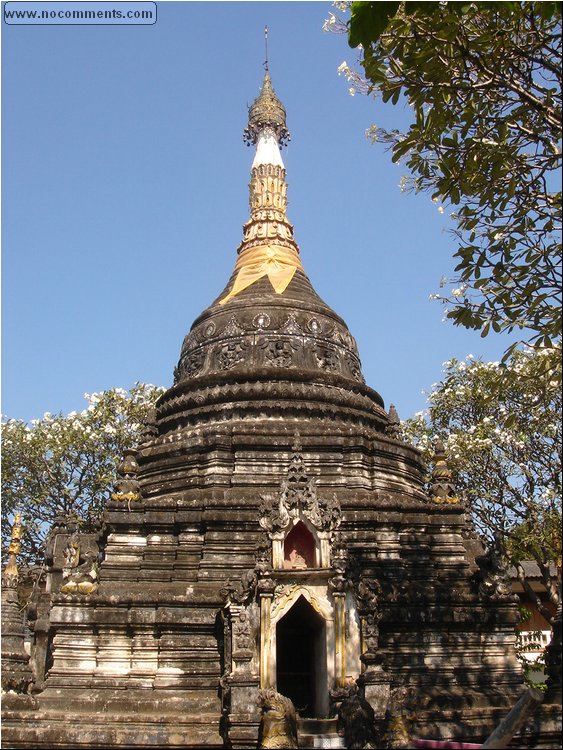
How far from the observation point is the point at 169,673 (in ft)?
48.4

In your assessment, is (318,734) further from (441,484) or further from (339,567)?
(441,484)

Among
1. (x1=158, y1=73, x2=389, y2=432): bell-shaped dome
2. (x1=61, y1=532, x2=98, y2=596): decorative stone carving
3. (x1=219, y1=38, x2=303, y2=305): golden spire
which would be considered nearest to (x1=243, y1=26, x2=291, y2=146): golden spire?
(x1=219, y1=38, x2=303, y2=305): golden spire

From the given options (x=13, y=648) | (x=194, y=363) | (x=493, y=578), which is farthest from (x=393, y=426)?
(x=13, y=648)

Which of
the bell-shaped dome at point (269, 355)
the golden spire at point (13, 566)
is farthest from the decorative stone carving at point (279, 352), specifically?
the golden spire at point (13, 566)

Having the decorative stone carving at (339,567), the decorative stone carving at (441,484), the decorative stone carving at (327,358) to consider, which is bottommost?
the decorative stone carving at (339,567)

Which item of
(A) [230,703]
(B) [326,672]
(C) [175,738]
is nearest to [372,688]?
(B) [326,672]

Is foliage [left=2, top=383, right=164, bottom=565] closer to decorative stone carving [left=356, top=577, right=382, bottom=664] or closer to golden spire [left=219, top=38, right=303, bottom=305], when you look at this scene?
golden spire [left=219, top=38, right=303, bottom=305]

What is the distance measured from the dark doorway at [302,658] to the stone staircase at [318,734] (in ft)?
3.22

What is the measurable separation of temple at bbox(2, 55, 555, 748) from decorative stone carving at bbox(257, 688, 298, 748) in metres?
0.12

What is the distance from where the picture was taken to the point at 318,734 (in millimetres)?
12273

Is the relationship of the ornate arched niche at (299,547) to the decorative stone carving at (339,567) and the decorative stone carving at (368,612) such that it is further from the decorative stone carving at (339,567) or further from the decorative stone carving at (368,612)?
the decorative stone carving at (368,612)

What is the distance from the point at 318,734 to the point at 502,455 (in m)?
17.1

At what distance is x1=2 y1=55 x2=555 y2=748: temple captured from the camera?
13.1 m

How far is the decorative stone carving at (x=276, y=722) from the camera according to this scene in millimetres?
11797
